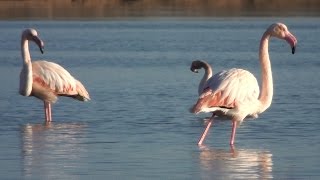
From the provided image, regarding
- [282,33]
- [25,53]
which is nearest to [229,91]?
[282,33]

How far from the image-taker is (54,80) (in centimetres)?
1667

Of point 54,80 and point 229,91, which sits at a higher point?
point 229,91

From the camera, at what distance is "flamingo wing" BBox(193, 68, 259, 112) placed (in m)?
12.3

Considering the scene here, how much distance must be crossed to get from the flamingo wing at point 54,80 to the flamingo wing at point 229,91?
443 cm

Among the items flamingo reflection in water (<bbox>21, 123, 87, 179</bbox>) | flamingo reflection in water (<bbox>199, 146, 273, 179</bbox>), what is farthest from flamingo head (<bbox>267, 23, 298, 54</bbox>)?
flamingo reflection in water (<bbox>21, 123, 87, 179</bbox>)

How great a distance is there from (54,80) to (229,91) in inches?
191

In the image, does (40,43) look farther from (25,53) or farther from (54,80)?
(54,80)

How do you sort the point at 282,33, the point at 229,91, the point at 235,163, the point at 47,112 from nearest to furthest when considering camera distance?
the point at 235,163 < the point at 229,91 < the point at 282,33 < the point at 47,112

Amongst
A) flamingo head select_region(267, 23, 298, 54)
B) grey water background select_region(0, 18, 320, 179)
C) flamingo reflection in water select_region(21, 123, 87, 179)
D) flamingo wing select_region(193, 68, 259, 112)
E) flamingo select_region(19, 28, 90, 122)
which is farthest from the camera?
flamingo select_region(19, 28, 90, 122)

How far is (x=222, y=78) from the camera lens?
12.6 metres

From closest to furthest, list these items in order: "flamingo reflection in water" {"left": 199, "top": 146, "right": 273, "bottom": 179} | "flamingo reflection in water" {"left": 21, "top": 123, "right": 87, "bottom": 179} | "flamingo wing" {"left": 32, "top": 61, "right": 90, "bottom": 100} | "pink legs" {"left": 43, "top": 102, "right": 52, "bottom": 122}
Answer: "flamingo reflection in water" {"left": 199, "top": 146, "right": 273, "bottom": 179} < "flamingo reflection in water" {"left": 21, "top": 123, "right": 87, "bottom": 179} < "pink legs" {"left": 43, "top": 102, "right": 52, "bottom": 122} < "flamingo wing" {"left": 32, "top": 61, "right": 90, "bottom": 100}

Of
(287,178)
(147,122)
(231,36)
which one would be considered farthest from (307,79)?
(231,36)

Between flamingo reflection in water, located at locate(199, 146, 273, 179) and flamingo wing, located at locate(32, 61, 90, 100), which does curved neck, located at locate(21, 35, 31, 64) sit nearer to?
flamingo wing, located at locate(32, 61, 90, 100)

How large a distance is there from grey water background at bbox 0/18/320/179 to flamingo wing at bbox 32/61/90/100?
37 centimetres
